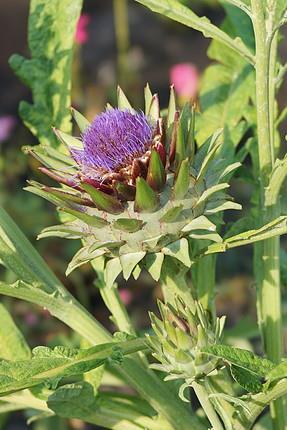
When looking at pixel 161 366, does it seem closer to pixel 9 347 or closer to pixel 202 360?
pixel 202 360

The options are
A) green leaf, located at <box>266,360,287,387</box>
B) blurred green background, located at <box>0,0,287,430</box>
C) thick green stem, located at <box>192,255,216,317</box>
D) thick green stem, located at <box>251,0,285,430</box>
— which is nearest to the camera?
green leaf, located at <box>266,360,287,387</box>

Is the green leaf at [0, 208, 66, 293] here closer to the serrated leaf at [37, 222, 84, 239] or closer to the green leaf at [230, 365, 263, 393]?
the serrated leaf at [37, 222, 84, 239]

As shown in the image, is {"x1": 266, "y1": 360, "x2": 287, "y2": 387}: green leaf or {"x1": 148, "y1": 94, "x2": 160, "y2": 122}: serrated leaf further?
{"x1": 148, "y1": 94, "x2": 160, "y2": 122}: serrated leaf

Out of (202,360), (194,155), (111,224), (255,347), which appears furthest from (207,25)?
(255,347)

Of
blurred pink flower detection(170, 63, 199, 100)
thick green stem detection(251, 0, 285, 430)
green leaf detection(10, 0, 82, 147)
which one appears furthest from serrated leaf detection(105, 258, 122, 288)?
blurred pink flower detection(170, 63, 199, 100)

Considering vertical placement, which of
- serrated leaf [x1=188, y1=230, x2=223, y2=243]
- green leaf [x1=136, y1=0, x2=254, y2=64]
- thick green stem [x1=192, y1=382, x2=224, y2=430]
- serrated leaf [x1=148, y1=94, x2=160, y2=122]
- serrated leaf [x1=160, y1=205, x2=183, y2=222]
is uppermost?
green leaf [x1=136, y1=0, x2=254, y2=64]

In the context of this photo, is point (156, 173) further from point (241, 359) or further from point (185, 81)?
point (185, 81)
